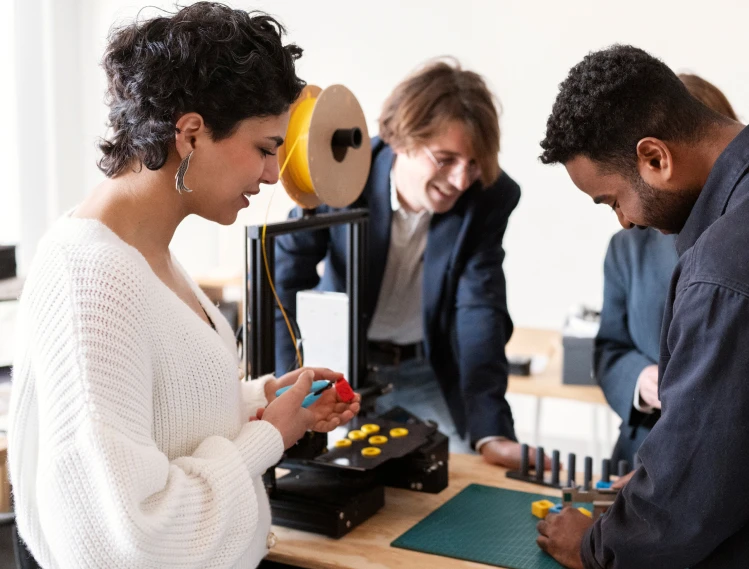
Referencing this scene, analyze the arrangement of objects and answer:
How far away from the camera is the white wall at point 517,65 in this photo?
3.56 meters

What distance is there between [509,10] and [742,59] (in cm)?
98

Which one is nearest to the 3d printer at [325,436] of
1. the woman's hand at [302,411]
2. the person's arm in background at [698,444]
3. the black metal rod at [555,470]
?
the woman's hand at [302,411]

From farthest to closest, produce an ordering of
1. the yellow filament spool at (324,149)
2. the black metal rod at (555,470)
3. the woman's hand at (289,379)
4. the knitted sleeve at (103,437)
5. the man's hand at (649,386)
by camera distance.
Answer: the man's hand at (649,386), the black metal rod at (555,470), the yellow filament spool at (324,149), the woman's hand at (289,379), the knitted sleeve at (103,437)

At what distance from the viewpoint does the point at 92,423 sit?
39.3 inches

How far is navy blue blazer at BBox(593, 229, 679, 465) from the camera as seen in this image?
6.86 feet

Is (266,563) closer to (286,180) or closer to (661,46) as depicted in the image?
(286,180)

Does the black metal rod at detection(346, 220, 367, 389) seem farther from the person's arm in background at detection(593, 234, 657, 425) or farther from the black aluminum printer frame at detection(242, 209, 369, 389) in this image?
the person's arm in background at detection(593, 234, 657, 425)

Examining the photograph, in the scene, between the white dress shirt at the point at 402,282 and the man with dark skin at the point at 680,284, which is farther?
the white dress shirt at the point at 402,282

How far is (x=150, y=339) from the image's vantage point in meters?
1.10

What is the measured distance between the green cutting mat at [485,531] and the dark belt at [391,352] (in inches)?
24.1

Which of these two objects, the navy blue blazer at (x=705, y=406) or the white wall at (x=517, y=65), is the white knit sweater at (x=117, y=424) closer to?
the navy blue blazer at (x=705, y=406)

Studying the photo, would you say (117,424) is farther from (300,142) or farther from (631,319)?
(631,319)

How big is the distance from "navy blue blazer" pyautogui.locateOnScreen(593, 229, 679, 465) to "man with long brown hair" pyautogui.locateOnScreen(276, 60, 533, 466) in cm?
27

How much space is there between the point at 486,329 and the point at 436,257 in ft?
0.74
